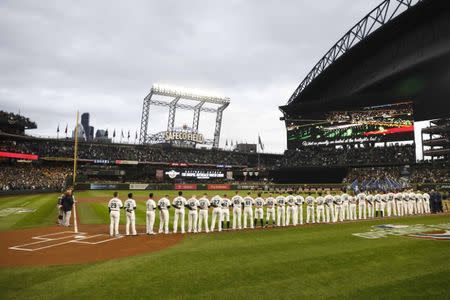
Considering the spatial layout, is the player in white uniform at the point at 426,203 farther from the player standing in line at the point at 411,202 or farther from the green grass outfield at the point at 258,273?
the green grass outfield at the point at 258,273

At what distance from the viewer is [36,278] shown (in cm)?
791

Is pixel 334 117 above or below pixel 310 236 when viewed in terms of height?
above

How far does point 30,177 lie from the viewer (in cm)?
5419

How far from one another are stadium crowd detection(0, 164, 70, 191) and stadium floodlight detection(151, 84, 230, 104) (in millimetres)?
26210

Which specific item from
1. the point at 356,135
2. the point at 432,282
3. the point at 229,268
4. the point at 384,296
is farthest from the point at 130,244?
the point at 356,135

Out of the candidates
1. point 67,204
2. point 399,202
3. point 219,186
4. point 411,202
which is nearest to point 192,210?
point 67,204

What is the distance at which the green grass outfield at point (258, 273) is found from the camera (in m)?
6.73

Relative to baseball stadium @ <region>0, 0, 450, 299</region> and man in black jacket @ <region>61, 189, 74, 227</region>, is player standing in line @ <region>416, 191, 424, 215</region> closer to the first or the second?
baseball stadium @ <region>0, 0, 450, 299</region>

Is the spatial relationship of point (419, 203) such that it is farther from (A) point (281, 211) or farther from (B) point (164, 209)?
(B) point (164, 209)

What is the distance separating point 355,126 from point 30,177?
58.7 meters

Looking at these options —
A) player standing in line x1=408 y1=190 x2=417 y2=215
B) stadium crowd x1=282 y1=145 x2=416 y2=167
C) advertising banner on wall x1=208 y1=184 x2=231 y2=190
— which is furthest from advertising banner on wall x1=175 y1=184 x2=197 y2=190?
player standing in line x1=408 y1=190 x2=417 y2=215

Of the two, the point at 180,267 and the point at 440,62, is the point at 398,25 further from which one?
the point at 180,267

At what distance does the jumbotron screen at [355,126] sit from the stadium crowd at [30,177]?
147 ft

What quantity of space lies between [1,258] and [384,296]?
1141cm
